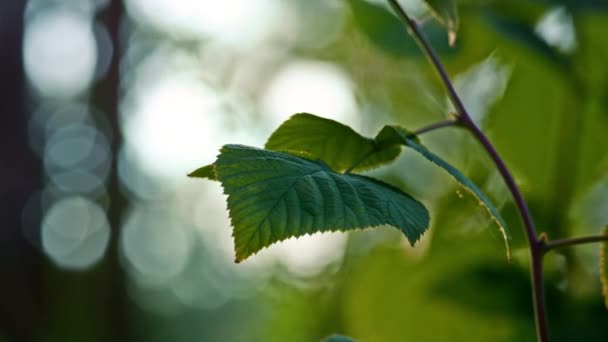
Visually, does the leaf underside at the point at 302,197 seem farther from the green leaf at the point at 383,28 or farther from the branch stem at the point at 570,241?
the green leaf at the point at 383,28

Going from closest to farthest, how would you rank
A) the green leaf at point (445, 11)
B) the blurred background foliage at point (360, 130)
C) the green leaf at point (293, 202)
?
the green leaf at point (293, 202), the green leaf at point (445, 11), the blurred background foliage at point (360, 130)

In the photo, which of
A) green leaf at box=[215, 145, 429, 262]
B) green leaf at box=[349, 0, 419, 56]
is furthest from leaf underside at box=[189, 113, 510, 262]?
green leaf at box=[349, 0, 419, 56]

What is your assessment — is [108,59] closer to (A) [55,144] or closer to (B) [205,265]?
(A) [55,144]

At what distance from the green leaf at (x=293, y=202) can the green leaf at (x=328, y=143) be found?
0.15ft

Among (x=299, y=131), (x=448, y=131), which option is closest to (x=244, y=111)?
(x=448, y=131)

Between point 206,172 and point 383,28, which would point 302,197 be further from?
point 383,28

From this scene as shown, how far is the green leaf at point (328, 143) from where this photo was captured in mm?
416

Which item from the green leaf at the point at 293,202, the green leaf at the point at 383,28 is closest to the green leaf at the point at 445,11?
the green leaf at the point at 293,202

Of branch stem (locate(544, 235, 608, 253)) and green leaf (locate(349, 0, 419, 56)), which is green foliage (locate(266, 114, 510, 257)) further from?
green leaf (locate(349, 0, 419, 56))

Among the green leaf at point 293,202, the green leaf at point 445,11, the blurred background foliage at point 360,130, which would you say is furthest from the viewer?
the blurred background foliage at point 360,130

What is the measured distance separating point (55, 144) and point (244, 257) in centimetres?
828

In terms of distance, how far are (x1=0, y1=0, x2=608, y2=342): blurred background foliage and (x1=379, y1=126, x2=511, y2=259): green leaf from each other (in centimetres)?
8

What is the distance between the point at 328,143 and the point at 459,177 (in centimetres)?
8

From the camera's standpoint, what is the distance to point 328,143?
422mm
